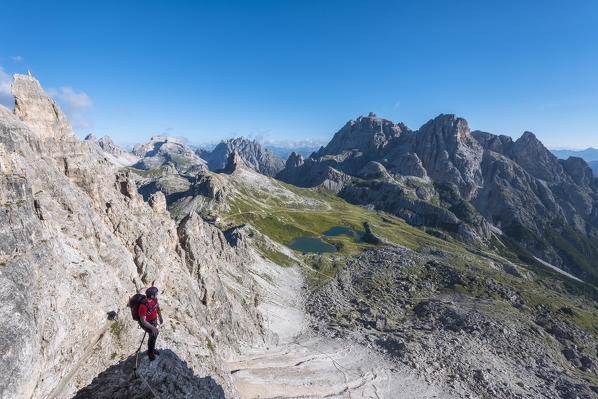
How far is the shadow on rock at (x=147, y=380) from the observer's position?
21.8 m

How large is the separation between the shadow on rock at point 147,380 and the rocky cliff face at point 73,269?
740 mm

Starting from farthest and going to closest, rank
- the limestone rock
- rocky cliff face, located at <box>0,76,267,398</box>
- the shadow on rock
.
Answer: the limestone rock
rocky cliff face, located at <box>0,76,267,398</box>
the shadow on rock

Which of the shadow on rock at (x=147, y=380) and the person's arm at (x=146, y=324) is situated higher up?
the person's arm at (x=146, y=324)

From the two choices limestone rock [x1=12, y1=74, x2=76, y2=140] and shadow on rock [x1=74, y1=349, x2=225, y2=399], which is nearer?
shadow on rock [x1=74, y1=349, x2=225, y2=399]

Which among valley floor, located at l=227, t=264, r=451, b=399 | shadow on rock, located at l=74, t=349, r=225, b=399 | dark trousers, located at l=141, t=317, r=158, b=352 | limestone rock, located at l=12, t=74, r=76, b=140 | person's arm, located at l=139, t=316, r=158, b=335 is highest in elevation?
limestone rock, located at l=12, t=74, r=76, b=140

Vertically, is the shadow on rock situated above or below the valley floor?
above

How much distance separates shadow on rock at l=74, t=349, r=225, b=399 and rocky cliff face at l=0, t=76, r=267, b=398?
2.43 feet

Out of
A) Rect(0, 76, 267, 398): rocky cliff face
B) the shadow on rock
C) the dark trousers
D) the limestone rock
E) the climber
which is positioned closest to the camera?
the climber

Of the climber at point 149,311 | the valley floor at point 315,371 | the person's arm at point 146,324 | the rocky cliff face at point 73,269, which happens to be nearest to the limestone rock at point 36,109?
the rocky cliff face at point 73,269

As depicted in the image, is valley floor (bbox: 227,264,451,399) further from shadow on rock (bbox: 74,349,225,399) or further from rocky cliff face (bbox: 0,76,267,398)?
shadow on rock (bbox: 74,349,225,399)

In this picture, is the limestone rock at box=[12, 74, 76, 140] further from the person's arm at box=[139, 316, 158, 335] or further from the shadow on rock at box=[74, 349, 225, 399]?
the person's arm at box=[139, 316, 158, 335]

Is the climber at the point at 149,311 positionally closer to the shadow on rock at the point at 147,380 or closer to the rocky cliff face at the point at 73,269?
the shadow on rock at the point at 147,380

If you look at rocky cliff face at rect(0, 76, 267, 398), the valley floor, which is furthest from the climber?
the valley floor

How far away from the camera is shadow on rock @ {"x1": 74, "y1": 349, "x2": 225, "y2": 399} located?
2177 centimetres
